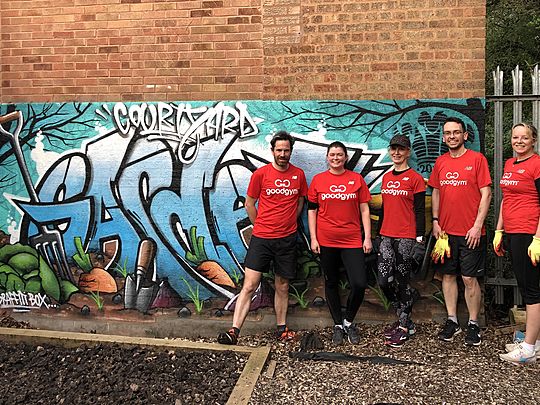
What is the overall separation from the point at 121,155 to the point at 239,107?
1339 millimetres

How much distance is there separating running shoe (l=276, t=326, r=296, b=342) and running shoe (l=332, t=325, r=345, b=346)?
401mm

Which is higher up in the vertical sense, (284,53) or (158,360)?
(284,53)

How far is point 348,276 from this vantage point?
498cm

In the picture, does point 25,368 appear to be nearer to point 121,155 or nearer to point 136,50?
point 121,155

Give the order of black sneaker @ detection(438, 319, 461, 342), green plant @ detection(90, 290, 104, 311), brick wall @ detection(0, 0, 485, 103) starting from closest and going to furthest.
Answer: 1. black sneaker @ detection(438, 319, 461, 342)
2. brick wall @ detection(0, 0, 485, 103)
3. green plant @ detection(90, 290, 104, 311)

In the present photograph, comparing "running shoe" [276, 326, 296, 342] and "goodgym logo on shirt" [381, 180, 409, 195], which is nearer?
"goodgym logo on shirt" [381, 180, 409, 195]

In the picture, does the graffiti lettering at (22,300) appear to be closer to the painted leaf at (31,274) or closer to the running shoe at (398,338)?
the painted leaf at (31,274)

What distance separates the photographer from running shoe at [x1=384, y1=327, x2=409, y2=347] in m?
4.96

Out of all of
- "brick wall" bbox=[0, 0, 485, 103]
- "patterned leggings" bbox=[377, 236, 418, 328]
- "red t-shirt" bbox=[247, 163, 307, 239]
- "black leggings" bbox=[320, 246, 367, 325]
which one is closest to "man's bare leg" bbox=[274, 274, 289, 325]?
"black leggings" bbox=[320, 246, 367, 325]

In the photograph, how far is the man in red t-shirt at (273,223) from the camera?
16.6 ft

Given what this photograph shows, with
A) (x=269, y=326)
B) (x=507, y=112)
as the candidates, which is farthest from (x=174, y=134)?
(x=507, y=112)

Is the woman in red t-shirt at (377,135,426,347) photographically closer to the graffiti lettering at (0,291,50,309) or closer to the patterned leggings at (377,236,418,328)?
the patterned leggings at (377,236,418,328)

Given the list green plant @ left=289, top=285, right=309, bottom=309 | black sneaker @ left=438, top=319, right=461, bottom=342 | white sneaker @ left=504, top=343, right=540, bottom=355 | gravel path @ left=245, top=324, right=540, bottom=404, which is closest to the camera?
gravel path @ left=245, top=324, right=540, bottom=404

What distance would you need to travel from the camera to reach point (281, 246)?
5098 millimetres
